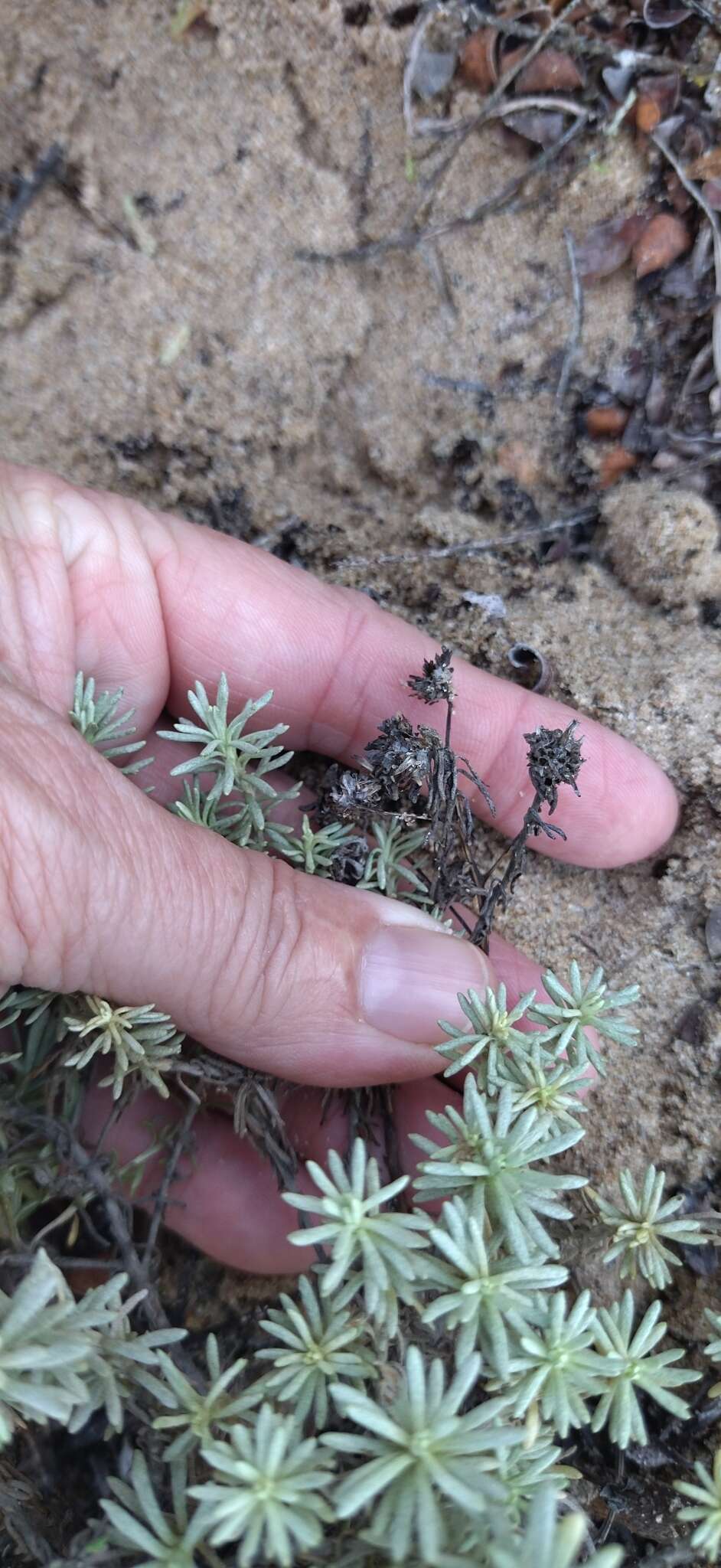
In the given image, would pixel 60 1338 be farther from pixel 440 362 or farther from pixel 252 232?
pixel 252 232

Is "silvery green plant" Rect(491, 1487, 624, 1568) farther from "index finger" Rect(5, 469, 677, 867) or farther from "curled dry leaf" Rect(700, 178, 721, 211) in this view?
"curled dry leaf" Rect(700, 178, 721, 211)

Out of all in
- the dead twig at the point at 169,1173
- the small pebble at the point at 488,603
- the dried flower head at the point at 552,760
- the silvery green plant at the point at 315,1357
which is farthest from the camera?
the small pebble at the point at 488,603

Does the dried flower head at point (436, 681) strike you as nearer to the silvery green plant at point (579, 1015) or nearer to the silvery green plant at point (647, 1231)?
the silvery green plant at point (579, 1015)

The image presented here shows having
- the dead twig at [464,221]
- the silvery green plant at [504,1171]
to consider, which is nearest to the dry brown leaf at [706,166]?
the dead twig at [464,221]

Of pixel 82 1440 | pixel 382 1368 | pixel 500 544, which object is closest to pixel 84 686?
pixel 500 544

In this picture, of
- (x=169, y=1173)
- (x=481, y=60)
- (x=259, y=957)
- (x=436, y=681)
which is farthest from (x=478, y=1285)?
(x=481, y=60)

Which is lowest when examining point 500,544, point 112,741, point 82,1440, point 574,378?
point 82,1440
